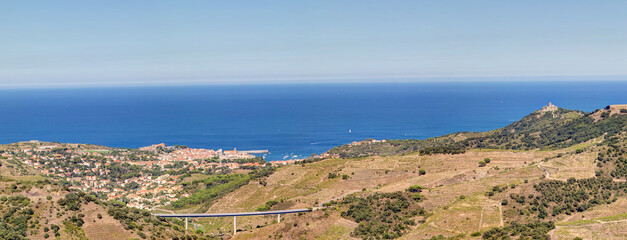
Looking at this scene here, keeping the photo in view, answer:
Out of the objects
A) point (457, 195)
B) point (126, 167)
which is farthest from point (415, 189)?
point (126, 167)

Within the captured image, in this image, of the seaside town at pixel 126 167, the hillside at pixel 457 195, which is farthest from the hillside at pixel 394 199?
the seaside town at pixel 126 167

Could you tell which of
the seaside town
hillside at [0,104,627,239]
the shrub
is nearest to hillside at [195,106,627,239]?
hillside at [0,104,627,239]

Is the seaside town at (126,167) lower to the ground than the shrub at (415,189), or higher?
lower

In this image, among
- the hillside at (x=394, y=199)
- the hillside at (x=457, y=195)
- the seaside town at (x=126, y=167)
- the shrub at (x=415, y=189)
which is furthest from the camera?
the seaside town at (x=126, y=167)

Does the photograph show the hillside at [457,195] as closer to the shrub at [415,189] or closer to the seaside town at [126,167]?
the shrub at [415,189]

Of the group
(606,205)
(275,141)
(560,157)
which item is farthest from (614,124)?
(275,141)

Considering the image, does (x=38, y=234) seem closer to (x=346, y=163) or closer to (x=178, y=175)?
(x=346, y=163)

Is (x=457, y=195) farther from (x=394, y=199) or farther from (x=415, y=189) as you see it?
(x=394, y=199)

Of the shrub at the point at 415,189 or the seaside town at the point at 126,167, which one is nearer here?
the shrub at the point at 415,189
